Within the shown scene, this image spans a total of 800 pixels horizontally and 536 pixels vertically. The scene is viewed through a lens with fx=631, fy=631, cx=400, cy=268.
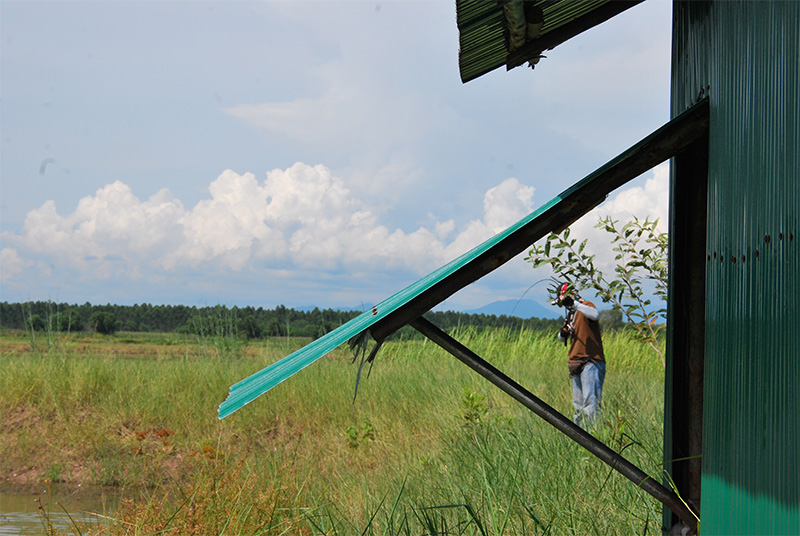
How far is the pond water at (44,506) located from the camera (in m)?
7.59

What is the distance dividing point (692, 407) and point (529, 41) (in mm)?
1842

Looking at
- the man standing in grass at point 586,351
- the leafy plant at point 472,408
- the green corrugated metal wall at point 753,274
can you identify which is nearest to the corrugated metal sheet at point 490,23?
the green corrugated metal wall at point 753,274

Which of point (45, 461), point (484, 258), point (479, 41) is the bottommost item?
point (45, 461)

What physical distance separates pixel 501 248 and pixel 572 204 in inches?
12.6

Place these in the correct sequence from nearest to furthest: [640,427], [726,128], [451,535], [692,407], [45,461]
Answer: [726,128] → [692,407] → [451,535] → [640,427] → [45,461]

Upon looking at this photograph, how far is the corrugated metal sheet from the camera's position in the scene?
2805 millimetres

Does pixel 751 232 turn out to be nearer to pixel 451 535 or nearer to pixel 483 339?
pixel 451 535

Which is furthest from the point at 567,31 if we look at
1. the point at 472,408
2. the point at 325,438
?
the point at 325,438

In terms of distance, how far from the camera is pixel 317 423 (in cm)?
1055

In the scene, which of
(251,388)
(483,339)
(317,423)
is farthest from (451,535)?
(483,339)

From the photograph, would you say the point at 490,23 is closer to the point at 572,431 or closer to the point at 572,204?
the point at 572,204

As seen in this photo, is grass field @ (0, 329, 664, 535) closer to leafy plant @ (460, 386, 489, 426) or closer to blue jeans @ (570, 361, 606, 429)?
leafy plant @ (460, 386, 489, 426)

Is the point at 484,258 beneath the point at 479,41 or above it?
beneath

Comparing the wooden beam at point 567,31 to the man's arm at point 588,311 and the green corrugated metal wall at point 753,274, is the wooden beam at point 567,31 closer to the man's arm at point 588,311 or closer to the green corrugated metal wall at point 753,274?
the green corrugated metal wall at point 753,274
